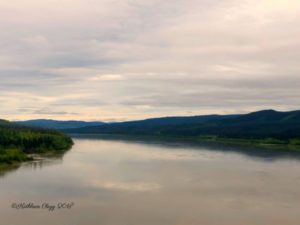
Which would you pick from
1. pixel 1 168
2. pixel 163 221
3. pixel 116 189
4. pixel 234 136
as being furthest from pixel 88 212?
pixel 234 136

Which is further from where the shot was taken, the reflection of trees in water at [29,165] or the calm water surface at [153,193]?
the reflection of trees in water at [29,165]

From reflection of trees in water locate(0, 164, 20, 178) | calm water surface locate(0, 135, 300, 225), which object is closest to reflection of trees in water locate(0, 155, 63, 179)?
reflection of trees in water locate(0, 164, 20, 178)

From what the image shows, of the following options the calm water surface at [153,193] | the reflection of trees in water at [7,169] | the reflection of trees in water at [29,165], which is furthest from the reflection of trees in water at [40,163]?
the reflection of trees in water at [7,169]

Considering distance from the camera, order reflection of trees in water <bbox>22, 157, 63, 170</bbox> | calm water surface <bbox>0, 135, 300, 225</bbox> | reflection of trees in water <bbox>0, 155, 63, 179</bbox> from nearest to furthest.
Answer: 1. calm water surface <bbox>0, 135, 300, 225</bbox>
2. reflection of trees in water <bbox>0, 155, 63, 179</bbox>
3. reflection of trees in water <bbox>22, 157, 63, 170</bbox>

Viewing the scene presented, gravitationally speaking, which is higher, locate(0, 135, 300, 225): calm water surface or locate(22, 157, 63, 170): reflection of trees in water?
locate(22, 157, 63, 170): reflection of trees in water

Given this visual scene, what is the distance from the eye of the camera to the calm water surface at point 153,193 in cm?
3338

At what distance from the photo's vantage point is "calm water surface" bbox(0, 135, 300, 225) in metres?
33.4

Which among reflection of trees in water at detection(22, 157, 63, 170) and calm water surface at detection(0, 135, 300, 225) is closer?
calm water surface at detection(0, 135, 300, 225)

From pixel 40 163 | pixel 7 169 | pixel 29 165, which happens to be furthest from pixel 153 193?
pixel 40 163

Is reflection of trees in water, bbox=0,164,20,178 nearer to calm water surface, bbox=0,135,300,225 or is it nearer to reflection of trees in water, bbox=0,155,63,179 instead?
reflection of trees in water, bbox=0,155,63,179

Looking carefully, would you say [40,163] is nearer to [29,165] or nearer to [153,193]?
[29,165]

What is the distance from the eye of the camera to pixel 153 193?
43656mm

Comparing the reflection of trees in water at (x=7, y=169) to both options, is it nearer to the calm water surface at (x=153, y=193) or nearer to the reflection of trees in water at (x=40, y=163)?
the calm water surface at (x=153, y=193)

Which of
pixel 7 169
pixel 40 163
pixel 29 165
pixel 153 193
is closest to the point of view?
pixel 153 193
